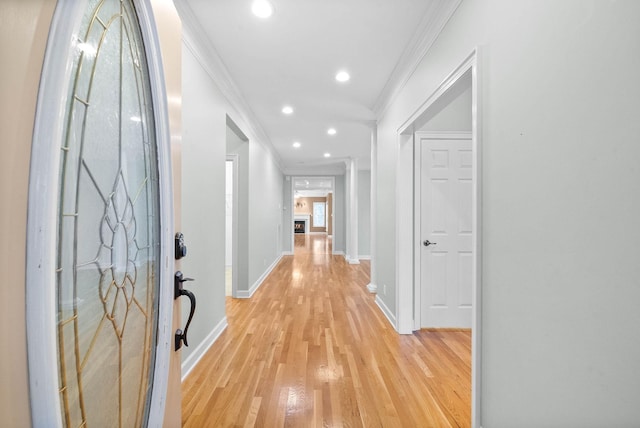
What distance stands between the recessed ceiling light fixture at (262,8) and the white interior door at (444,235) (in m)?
1.83

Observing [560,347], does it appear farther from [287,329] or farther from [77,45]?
[287,329]

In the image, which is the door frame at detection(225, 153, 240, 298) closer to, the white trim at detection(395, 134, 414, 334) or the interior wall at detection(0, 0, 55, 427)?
the white trim at detection(395, 134, 414, 334)

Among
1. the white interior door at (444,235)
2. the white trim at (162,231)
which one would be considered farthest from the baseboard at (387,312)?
the white trim at (162,231)

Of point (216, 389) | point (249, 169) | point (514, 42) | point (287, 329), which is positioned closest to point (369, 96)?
point (249, 169)

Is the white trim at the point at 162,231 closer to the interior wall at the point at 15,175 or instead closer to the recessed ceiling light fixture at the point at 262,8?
the interior wall at the point at 15,175

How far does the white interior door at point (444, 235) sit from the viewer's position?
2951mm

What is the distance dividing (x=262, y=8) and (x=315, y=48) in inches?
23.3

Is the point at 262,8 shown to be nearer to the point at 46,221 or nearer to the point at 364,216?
the point at 46,221

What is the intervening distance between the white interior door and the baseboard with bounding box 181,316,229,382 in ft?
6.75

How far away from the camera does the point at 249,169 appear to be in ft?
13.5

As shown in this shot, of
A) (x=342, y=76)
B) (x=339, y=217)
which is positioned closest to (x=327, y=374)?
(x=342, y=76)

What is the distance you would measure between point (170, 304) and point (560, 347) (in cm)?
134

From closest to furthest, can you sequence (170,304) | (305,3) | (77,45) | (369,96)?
(77,45) < (170,304) < (305,3) < (369,96)

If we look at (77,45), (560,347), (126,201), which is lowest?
(560,347)
